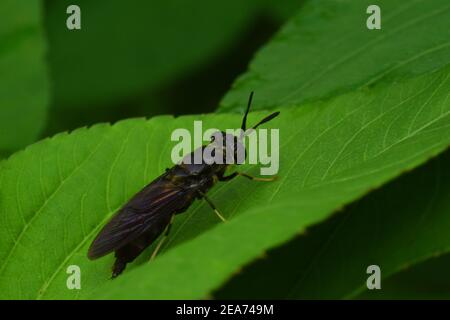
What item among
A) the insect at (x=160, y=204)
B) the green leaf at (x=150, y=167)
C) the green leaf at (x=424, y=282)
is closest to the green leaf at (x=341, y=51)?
the insect at (x=160, y=204)

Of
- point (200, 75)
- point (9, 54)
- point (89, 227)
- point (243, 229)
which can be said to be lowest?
point (243, 229)

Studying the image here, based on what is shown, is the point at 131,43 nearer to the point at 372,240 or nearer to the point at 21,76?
the point at 21,76

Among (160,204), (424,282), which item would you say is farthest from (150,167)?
(424,282)

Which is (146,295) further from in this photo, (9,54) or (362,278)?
(9,54)

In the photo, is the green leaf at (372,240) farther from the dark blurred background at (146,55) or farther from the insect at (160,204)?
the dark blurred background at (146,55)
